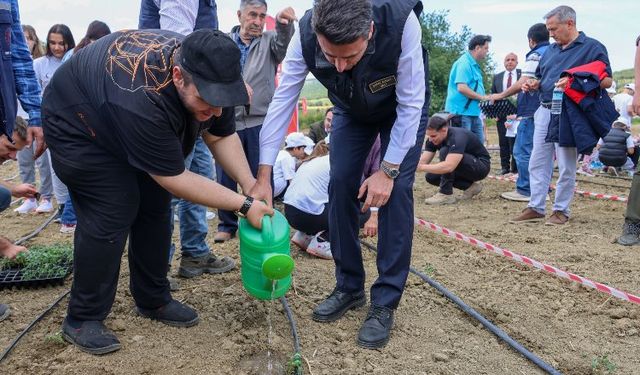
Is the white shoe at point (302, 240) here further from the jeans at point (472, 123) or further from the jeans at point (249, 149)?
the jeans at point (472, 123)

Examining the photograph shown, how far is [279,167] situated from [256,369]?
3.35 m

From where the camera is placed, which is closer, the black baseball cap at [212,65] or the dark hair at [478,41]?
the black baseball cap at [212,65]

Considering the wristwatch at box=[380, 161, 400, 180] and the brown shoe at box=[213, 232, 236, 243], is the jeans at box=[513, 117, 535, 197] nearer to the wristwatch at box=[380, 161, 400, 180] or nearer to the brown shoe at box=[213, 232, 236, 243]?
the brown shoe at box=[213, 232, 236, 243]

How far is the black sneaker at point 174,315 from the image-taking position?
3102 millimetres

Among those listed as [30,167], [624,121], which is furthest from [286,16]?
[624,121]

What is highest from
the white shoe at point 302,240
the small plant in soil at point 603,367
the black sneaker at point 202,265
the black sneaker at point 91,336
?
the black sneaker at point 91,336

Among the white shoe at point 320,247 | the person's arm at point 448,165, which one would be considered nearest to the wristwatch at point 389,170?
the white shoe at point 320,247

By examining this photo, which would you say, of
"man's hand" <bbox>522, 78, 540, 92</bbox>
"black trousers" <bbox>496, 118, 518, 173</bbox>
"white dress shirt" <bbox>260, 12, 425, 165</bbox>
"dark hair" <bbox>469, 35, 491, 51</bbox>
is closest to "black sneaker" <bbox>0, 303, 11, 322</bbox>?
"white dress shirt" <bbox>260, 12, 425, 165</bbox>

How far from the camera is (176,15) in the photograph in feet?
10.6

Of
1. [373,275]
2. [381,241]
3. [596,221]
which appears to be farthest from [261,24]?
[596,221]

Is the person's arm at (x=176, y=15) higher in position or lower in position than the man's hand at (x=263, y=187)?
higher

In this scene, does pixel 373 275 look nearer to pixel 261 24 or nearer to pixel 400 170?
pixel 400 170

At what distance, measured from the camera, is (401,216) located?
9.27 feet

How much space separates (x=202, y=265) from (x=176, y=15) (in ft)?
5.46
